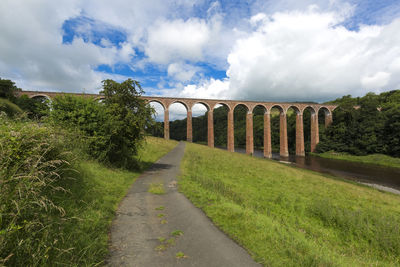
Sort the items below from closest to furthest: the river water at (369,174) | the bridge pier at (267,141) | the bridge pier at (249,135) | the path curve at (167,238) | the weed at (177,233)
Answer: the path curve at (167,238) < the weed at (177,233) < the river water at (369,174) < the bridge pier at (249,135) < the bridge pier at (267,141)

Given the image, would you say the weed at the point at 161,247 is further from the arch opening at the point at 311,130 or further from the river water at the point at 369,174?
the arch opening at the point at 311,130

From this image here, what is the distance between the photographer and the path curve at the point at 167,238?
11.6ft

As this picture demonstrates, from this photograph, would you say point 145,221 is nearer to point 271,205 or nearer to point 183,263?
point 183,263

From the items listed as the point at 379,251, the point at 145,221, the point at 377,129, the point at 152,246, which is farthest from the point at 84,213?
the point at 377,129

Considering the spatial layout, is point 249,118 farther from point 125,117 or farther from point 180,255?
point 180,255

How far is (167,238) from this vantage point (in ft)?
14.2

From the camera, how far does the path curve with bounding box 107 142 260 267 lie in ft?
11.6

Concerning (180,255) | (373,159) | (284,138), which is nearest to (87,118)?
(180,255)

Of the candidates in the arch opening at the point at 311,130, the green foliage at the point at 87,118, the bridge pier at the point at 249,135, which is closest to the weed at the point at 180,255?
the green foliage at the point at 87,118

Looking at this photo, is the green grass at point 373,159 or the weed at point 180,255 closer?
the weed at point 180,255

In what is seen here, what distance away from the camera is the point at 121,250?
3764mm

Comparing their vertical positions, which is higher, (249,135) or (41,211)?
(249,135)

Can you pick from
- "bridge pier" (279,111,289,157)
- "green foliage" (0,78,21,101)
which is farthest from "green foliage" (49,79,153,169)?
"bridge pier" (279,111,289,157)

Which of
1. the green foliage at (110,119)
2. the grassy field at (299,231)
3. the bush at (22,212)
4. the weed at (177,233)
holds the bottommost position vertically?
the grassy field at (299,231)
